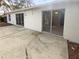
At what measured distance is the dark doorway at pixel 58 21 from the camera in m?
6.49

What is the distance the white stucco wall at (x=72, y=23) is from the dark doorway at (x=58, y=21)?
1.59 feet

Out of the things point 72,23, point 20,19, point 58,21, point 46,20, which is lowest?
point 72,23

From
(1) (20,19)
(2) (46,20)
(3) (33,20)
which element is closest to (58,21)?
(2) (46,20)

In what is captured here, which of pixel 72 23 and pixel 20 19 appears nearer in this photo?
pixel 72 23

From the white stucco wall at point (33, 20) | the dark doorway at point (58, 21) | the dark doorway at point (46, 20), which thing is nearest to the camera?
the dark doorway at point (58, 21)

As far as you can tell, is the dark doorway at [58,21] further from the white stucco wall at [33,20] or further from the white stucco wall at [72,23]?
the white stucco wall at [33,20]

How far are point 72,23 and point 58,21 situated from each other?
4.26ft

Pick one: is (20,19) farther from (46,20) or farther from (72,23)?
(72,23)

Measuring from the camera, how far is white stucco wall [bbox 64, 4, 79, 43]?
543cm

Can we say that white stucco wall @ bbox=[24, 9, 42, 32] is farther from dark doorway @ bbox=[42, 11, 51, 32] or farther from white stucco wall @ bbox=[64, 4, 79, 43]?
white stucco wall @ bbox=[64, 4, 79, 43]

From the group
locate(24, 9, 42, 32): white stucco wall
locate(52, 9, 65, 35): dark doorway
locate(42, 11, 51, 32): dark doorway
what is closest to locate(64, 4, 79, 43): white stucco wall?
locate(52, 9, 65, 35): dark doorway

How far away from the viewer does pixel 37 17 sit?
28.1 ft

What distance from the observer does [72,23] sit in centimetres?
568

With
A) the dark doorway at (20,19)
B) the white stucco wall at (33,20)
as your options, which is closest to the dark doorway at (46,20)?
the white stucco wall at (33,20)
